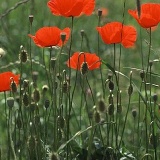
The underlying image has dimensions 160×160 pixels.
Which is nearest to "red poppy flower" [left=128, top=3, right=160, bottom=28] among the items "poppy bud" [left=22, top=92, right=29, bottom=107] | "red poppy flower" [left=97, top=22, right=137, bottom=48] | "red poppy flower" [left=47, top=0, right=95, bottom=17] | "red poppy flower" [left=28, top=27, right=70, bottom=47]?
"red poppy flower" [left=97, top=22, right=137, bottom=48]

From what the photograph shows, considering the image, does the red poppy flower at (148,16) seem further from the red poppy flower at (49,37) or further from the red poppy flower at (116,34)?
the red poppy flower at (49,37)

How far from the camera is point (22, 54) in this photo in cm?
257

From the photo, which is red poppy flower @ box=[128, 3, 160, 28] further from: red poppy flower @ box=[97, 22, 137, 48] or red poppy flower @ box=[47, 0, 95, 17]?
red poppy flower @ box=[47, 0, 95, 17]

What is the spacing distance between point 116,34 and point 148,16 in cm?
15

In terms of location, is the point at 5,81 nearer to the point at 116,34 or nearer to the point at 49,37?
the point at 49,37

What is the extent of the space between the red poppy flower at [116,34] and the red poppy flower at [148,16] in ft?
0.27

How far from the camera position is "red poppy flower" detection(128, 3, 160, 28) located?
8.63ft

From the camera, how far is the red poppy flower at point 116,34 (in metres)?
2.71

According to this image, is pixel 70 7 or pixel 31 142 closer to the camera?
pixel 31 142

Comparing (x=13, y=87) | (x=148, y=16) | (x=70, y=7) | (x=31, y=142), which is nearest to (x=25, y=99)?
(x=13, y=87)

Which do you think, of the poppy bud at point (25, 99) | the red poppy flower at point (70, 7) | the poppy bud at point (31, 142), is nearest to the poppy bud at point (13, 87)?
the poppy bud at point (25, 99)

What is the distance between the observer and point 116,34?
2711mm

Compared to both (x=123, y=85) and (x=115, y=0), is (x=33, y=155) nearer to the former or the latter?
(x=123, y=85)

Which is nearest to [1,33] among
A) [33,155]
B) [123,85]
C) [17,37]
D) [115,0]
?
[17,37]
